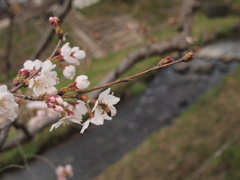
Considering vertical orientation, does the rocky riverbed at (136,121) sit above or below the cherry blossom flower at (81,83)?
below

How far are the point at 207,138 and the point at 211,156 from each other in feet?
2.26

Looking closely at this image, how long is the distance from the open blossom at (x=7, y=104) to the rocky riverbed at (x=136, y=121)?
4358 mm

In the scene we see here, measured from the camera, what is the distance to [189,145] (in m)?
5.89

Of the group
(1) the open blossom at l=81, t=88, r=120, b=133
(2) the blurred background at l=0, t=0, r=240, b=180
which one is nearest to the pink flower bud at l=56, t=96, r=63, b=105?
(1) the open blossom at l=81, t=88, r=120, b=133

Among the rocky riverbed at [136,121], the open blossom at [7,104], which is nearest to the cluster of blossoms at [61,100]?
→ the open blossom at [7,104]

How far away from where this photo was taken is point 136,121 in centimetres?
772

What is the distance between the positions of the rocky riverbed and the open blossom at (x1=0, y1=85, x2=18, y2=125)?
4358mm

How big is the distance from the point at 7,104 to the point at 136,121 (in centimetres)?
675

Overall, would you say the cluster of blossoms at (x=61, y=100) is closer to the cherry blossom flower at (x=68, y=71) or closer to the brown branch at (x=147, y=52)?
the cherry blossom flower at (x=68, y=71)

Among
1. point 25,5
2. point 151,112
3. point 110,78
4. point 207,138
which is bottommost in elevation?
point 151,112

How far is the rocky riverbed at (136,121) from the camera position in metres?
6.68

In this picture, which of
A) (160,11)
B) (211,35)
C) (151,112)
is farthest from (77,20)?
(151,112)

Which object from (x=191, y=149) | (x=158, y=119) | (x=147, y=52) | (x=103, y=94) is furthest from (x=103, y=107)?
(x=158, y=119)

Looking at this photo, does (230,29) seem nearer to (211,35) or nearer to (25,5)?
(211,35)
